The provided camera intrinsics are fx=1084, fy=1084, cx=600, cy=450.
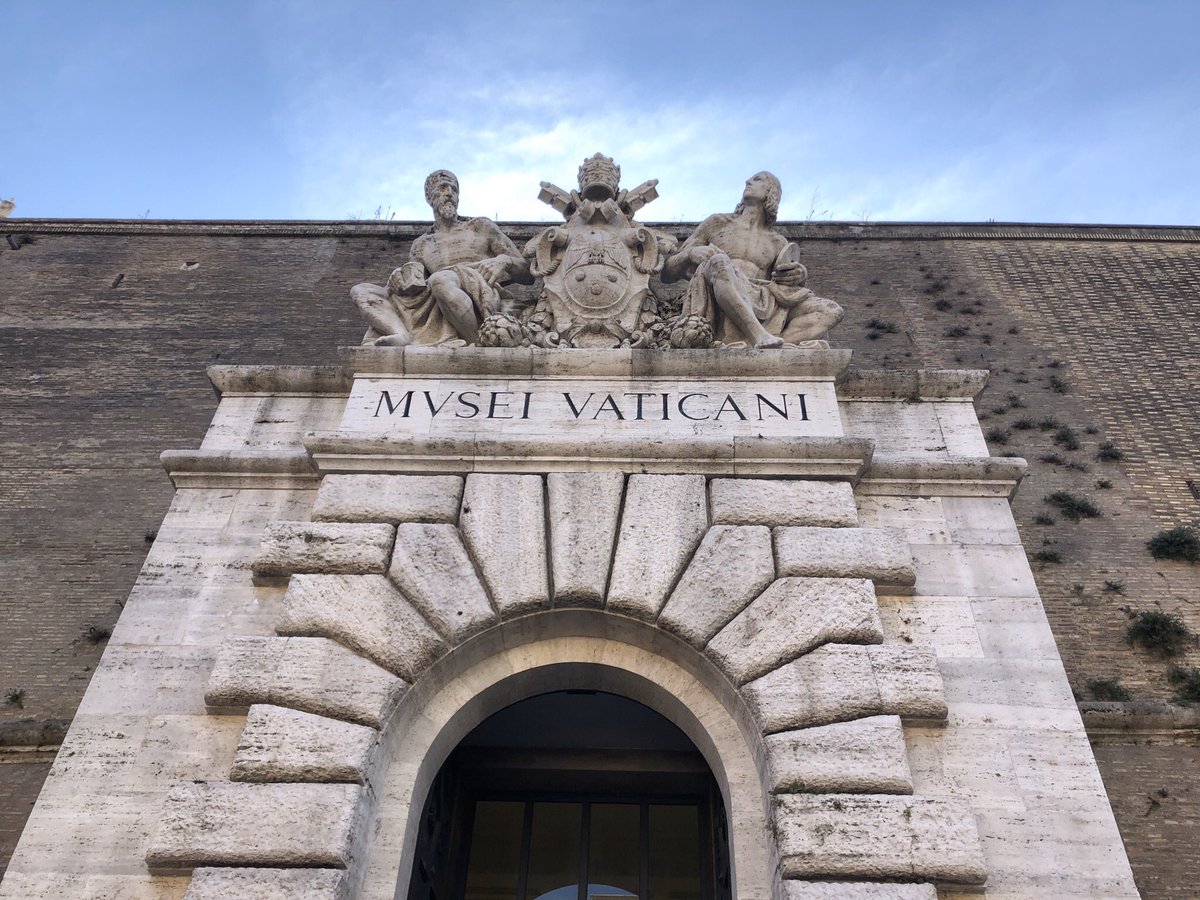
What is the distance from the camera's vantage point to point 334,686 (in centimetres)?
533

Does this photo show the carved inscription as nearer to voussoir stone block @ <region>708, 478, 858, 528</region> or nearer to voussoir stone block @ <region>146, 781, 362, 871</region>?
voussoir stone block @ <region>708, 478, 858, 528</region>

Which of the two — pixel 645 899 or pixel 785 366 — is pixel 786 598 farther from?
pixel 645 899

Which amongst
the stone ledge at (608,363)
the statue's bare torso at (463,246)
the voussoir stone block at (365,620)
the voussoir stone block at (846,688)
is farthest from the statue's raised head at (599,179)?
the voussoir stone block at (846,688)

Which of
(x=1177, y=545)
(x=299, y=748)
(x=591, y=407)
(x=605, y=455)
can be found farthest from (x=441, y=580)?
(x=1177, y=545)

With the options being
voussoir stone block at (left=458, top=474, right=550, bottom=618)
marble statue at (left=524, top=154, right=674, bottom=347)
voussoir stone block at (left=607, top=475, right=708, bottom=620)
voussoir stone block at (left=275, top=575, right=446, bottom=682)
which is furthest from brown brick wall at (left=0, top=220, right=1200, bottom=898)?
marble statue at (left=524, top=154, right=674, bottom=347)

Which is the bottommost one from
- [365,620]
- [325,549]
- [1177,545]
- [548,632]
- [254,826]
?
[254,826]

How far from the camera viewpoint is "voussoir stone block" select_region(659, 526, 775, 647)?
5.62 meters

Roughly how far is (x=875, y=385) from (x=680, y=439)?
4.96 feet

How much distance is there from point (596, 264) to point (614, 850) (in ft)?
13.2

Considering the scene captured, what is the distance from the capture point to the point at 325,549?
19.5 feet

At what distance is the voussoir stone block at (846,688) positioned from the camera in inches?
205

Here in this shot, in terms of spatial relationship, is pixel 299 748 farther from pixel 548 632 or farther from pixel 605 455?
pixel 605 455

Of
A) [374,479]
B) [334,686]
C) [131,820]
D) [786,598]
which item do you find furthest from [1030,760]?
[131,820]

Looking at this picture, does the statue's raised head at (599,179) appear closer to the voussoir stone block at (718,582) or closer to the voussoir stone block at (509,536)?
the voussoir stone block at (509,536)
